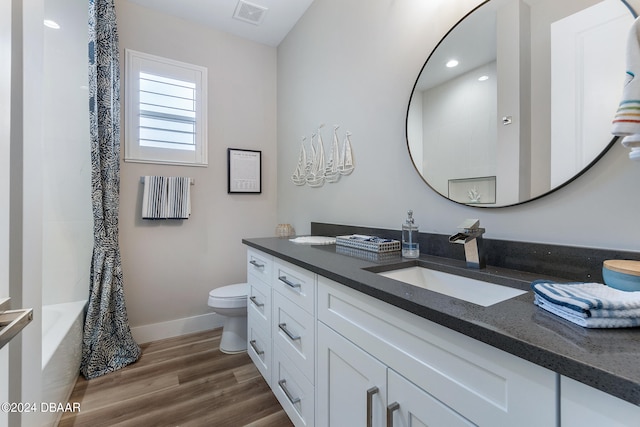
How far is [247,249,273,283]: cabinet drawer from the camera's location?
1.62 metres

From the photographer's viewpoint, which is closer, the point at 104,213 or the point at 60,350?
the point at 60,350

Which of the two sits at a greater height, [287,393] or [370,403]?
[370,403]

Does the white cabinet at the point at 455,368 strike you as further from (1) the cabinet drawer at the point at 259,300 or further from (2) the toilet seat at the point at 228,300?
(2) the toilet seat at the point at 228,300

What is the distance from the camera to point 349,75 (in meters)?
1.90

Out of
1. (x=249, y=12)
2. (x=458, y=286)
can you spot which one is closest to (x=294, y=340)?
(x=458, y=286)

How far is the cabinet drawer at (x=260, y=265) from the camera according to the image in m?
1.62

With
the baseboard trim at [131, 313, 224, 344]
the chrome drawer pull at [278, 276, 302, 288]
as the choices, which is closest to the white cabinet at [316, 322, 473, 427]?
the chrome drawer pull at [278, 276, 302, 288]

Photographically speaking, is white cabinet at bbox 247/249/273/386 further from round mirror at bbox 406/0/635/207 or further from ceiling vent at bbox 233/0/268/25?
ceiling vent at bbox 233/0/268/25

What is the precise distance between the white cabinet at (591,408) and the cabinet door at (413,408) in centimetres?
21

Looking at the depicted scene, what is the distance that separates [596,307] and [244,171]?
261 centimetres

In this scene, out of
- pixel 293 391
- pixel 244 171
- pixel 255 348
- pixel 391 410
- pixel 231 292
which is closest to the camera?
pixel 391 410

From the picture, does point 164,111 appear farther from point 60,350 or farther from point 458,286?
point 458,286

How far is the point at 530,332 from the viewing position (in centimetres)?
53

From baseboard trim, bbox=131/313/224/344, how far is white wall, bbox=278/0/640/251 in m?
1.20
